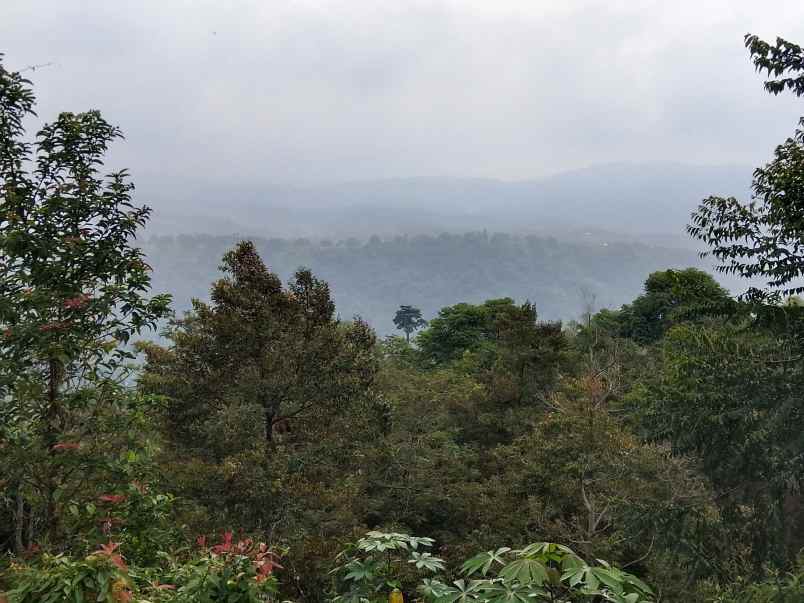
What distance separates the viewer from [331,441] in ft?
37.2

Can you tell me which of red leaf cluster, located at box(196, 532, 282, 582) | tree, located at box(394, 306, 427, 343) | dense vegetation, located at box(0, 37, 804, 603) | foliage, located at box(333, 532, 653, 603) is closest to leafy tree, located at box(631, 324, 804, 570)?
dense vegetation, located at box(0, 37, 804, 603)

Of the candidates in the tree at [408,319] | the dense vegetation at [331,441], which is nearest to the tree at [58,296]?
the dense vegetation at [331,441]

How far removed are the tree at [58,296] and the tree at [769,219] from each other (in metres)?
7.79

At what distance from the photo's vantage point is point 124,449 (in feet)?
17.5

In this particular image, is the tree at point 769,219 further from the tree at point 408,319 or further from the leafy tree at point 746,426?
the tree at point 408,319

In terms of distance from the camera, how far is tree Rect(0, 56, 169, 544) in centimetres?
490

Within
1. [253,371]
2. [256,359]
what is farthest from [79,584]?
[256,359]

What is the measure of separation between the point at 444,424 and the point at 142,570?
18244 mm

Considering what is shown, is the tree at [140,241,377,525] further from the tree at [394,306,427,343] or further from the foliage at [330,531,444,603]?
the tree at [394,306,427,343]

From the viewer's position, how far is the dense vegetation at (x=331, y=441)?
3.42 m

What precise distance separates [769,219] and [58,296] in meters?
9.03

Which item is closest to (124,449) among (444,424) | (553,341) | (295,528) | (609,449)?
(295,528)

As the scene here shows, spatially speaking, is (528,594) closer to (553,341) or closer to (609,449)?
(609,449)

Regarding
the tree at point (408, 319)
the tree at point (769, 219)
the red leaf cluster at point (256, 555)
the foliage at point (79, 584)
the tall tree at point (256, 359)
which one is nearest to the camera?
the foliage at point (79, 584)
